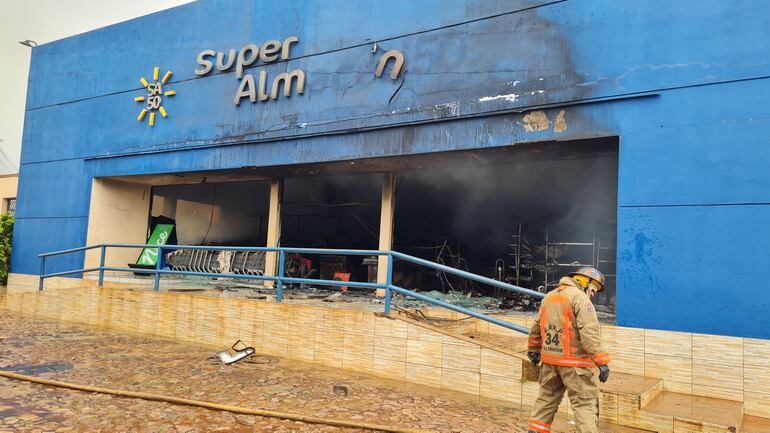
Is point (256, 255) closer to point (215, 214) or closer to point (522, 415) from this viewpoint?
point (215, 214)

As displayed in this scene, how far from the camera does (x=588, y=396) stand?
4.48 m

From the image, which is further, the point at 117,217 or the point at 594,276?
the point at 117,217

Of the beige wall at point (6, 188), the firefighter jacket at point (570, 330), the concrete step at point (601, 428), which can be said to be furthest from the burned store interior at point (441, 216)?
the beige wall at point (6, 188)

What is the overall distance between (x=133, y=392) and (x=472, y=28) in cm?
757

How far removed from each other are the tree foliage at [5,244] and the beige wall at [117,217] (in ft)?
12.7

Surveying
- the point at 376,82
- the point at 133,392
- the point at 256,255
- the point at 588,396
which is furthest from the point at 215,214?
the point at 588,396

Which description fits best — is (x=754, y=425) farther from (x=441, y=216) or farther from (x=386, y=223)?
(x=441, y=216)

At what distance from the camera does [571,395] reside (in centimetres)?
458

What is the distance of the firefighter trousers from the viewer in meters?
4.48

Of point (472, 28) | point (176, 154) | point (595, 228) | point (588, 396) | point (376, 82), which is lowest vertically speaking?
point (588, 396)

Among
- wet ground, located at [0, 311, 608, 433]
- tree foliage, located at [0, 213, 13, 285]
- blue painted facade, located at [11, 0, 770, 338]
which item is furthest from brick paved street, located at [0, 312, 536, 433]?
tree foliage, located at [0, 213, 13, 285]

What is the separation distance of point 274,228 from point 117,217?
5638 millimetres

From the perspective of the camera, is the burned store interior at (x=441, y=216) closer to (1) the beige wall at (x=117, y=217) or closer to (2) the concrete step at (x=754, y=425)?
(1) the beige wall at (x=117, y=217)

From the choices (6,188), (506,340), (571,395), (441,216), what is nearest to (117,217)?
(6,188)
